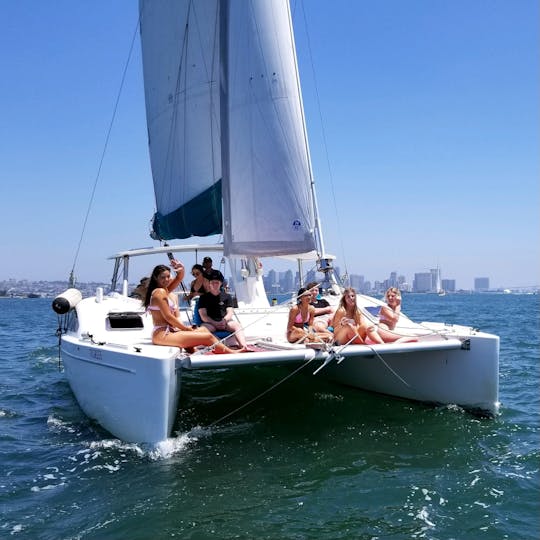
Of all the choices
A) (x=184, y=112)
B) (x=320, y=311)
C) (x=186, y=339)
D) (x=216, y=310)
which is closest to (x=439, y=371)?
(x=320, y=311)

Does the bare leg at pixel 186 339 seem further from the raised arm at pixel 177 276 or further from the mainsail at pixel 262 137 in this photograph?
the mainsail at pixel 262 137

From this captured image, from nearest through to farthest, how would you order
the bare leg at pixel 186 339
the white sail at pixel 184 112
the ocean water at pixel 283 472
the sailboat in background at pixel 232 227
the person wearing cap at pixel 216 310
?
the ocean water at pixel 283 472 < the sailboat in background at pixel 232 227 < the bare leg at pixel 186 339 < the person wearing cap at pixel 216 310 < the white sail at pixel 184 112

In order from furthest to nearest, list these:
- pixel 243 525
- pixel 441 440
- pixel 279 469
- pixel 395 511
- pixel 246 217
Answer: pixel 246 217 → pixel 441 440 → pixel 279 469 → pixel 395 511 → pixel 243 525

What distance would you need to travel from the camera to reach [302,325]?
25.8 ft

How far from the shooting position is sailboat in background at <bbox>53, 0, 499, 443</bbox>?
6.55 meters

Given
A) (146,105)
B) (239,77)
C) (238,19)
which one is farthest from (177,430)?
(146,105)

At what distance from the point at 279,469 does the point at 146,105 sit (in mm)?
9764

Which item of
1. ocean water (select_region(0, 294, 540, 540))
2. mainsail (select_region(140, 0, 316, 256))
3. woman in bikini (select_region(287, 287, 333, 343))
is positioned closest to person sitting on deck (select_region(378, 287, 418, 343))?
woman in bikini (select_region(287, 287, 333, 343))

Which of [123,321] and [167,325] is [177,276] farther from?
[123,321]

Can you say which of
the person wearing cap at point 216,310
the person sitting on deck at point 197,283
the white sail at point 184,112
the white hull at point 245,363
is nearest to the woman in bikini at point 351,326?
the white hull at point 245,363

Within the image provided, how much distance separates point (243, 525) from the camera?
4.72 metres

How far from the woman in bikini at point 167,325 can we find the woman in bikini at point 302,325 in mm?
992

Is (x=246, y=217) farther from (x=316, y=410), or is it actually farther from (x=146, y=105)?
(x=146, y=105)

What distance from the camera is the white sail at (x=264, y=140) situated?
9.30 m
